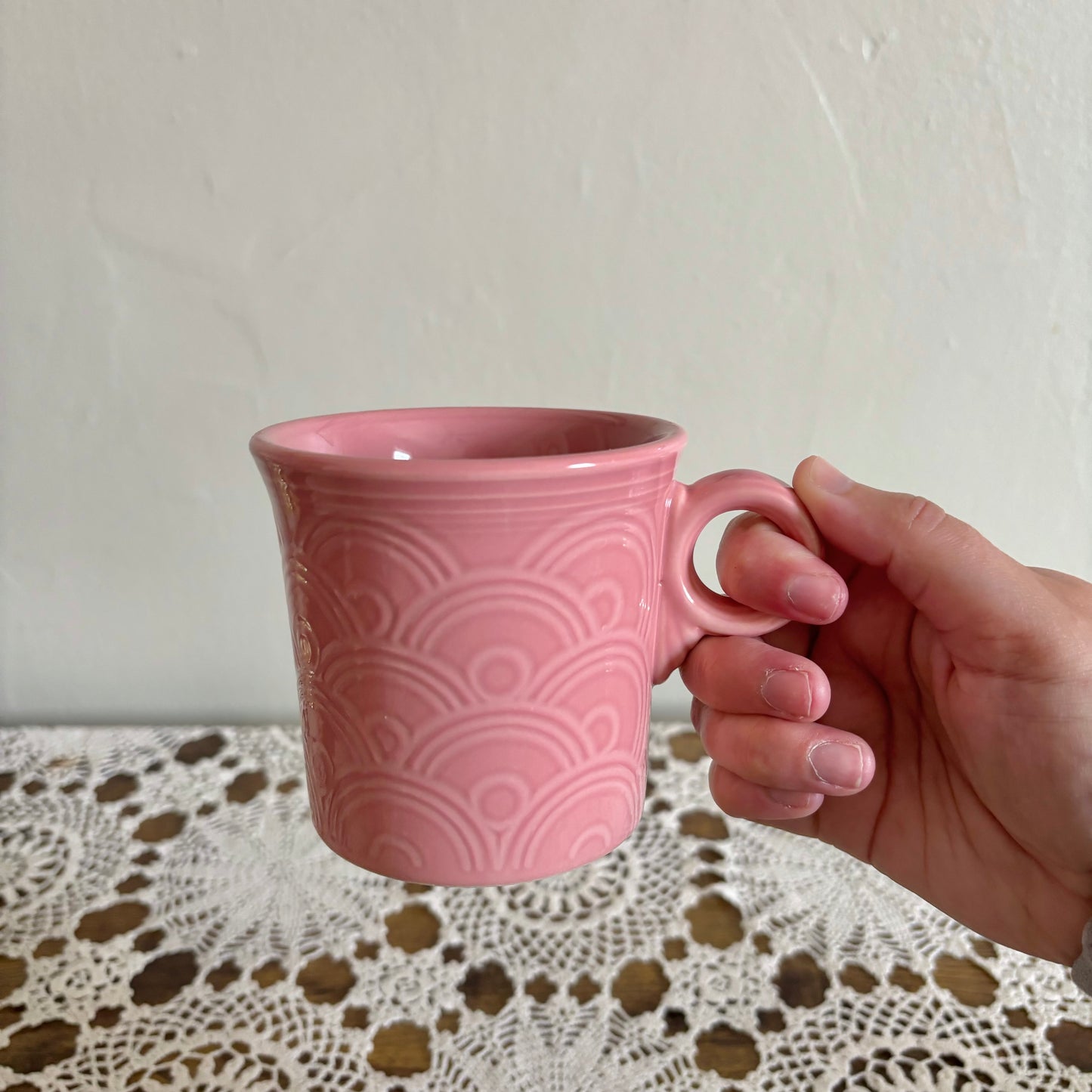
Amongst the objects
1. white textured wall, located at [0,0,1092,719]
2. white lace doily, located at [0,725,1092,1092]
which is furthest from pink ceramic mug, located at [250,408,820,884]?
white textured wall, located at [0,0,1092,719]

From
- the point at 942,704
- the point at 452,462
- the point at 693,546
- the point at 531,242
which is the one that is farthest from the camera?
the point at 531,242

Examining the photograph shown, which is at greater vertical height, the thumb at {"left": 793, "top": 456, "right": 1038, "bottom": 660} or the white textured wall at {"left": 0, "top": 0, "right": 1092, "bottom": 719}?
the white textured wall at {"left": 0, "top": 0, "right": 1092, "bottom": 719}

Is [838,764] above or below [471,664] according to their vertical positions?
below

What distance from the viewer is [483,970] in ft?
2.40

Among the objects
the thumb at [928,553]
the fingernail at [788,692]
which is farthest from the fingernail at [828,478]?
the fingernail at [788,692]

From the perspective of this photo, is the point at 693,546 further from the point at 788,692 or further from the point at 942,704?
the point at 942,704

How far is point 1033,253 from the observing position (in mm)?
959

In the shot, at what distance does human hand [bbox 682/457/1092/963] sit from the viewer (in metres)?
0.59

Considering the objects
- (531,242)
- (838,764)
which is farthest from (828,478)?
(531,242)

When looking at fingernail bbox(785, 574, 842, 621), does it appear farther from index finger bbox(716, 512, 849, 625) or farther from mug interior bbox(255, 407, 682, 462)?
mug interior bbox(255, 407, 682, 462)

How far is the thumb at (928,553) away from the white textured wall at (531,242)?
405 millimetres

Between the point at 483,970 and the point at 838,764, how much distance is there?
0.36 meters

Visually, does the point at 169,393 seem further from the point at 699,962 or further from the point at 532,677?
the point at 699,962

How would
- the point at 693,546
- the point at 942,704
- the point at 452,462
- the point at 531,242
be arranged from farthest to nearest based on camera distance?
1. the point at 531,242
2. the point at 942,704
3. the point at 693,546
4. the point at 452,462
